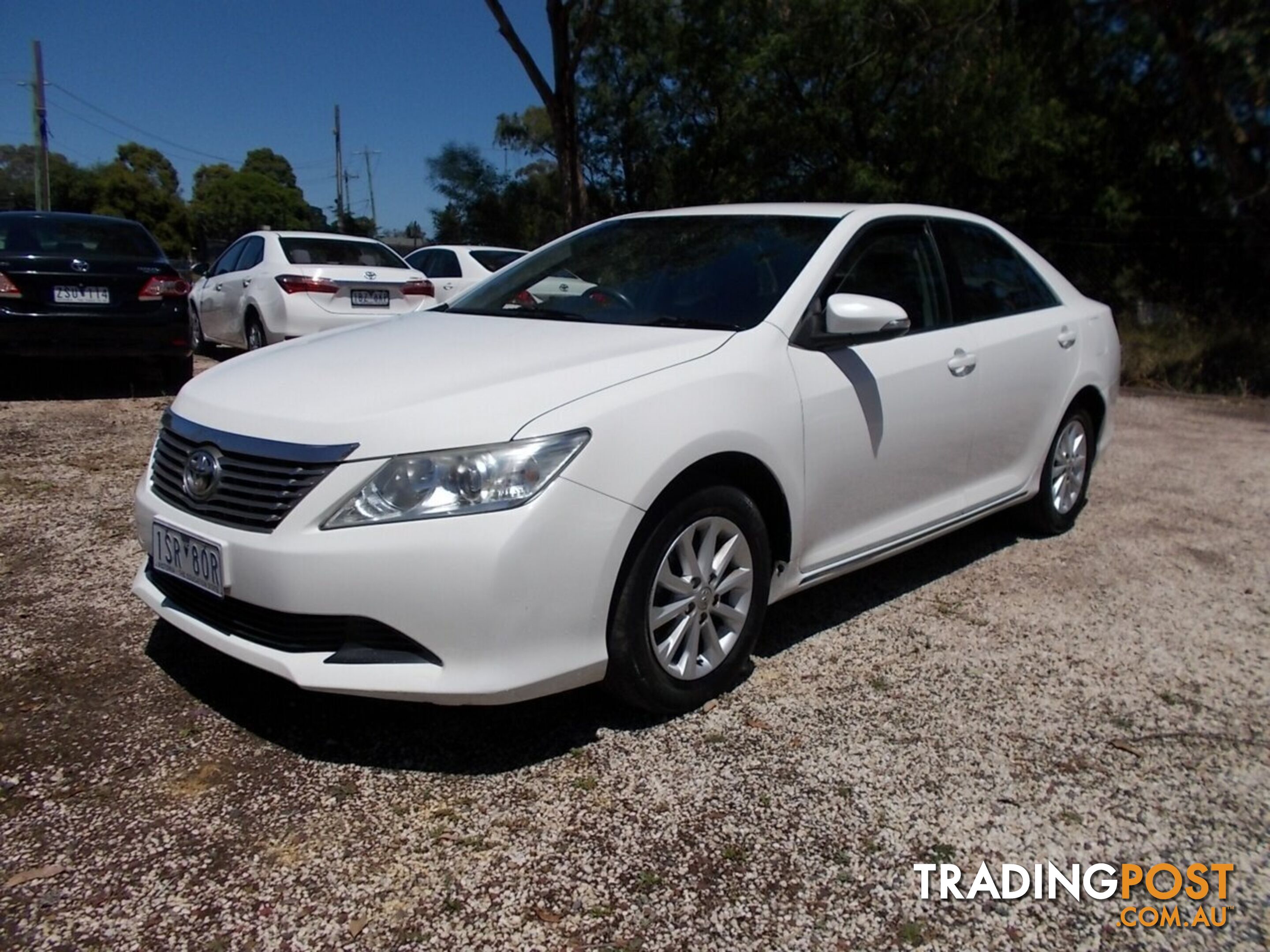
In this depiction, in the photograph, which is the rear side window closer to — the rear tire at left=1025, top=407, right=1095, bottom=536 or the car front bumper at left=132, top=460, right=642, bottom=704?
the rear tire at left=1025, top=407, right=1095, bottom=536

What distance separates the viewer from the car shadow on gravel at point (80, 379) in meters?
8.45

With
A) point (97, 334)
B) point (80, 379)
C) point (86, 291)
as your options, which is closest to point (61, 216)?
point (86, 291)

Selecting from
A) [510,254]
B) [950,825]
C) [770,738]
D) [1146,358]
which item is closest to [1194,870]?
[950,825]

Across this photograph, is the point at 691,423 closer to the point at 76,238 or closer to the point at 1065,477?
the point at 1065,477

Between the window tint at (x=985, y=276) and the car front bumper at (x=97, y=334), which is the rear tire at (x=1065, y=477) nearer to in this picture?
the window tint at (x=985, y=276)

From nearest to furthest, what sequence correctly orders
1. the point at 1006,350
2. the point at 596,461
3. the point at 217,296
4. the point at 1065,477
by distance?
the point at 596,461 → the point at 1006,350 → the point at 1065,477 → the point at 217,296

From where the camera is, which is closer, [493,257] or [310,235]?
[310,235]

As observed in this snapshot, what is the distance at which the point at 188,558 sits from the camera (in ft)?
9.29

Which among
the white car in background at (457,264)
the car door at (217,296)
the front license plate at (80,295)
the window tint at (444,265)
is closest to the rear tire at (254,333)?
the car door at (217,296)

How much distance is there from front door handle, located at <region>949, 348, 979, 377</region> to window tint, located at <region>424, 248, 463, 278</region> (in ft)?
30.3

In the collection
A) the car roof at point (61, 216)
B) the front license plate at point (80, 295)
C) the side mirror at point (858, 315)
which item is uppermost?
the car roof at point (61, 216)

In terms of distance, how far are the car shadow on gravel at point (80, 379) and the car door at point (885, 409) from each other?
6.40 metres

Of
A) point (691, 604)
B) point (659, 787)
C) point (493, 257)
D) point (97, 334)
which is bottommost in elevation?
point (659, 787)

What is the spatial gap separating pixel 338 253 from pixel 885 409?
7.54m
